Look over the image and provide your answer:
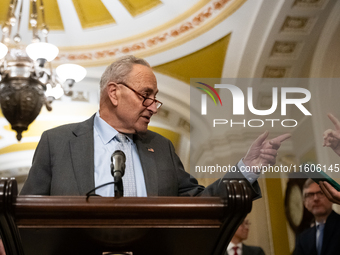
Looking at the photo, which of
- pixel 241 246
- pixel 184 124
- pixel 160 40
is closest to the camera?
pixel 241 246

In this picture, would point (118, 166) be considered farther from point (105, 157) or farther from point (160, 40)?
point (160, 40)

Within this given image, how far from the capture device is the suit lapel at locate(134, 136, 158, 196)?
1.85m

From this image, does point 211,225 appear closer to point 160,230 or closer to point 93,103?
point 160,230

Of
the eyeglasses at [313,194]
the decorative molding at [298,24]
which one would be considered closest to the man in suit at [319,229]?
the eyeglasses at [313,194]

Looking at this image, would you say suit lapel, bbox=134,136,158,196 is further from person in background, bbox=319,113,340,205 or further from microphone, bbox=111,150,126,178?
person in background, bbox=319,113,340,205

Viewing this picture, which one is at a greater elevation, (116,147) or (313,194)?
(116,147)

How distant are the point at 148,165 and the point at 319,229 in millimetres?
3818

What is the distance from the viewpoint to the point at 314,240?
503cm

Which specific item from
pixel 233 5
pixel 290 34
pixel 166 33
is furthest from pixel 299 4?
pixel 166 33

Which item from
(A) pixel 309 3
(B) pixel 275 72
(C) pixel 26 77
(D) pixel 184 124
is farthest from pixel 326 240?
(C) pixel 26 77

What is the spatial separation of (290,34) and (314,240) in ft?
9.88

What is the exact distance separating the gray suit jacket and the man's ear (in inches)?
6.7

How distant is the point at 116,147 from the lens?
6.42ft

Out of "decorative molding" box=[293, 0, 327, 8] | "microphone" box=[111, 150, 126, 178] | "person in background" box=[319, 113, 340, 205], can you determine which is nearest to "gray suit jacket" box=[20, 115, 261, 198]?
"microphone" box=[111, 150, 126, 178]
